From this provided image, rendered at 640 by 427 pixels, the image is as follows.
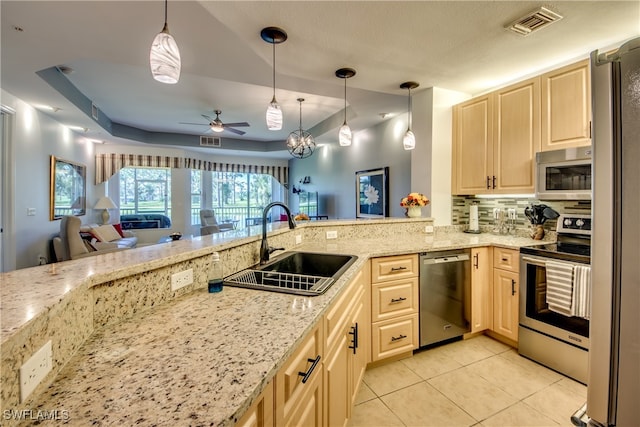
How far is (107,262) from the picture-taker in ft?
3.45

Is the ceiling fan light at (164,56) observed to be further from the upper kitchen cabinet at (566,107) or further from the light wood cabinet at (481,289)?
the upper kitchen cabinet at (566,107)

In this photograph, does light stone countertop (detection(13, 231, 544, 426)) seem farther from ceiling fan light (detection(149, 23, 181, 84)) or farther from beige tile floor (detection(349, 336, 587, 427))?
beige tile floor (detection(349, 336, 587, 427))

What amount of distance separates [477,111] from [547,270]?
168 cm

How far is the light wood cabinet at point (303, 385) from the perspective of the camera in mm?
798

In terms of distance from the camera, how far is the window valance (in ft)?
20.9

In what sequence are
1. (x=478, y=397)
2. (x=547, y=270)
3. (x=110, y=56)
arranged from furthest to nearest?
(x=110, y=56) < (x=547, y=270) < (x=478, y=397)

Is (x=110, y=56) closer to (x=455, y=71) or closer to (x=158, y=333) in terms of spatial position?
(x=158, y=333)

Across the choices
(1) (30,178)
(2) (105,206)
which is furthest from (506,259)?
(2) (105,206)

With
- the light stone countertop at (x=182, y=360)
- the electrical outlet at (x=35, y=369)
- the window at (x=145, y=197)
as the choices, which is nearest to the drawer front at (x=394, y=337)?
the light stone countertop at (x=182, y=360)

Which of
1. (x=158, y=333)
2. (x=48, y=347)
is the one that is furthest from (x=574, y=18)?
(x=48, y=347)

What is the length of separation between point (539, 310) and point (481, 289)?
420 millimetres

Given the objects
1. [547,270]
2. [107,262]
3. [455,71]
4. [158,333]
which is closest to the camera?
[158,333]

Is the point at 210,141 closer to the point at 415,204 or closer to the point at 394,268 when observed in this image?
the point at 415,204

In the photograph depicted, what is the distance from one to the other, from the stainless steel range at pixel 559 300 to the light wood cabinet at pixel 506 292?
6cm
